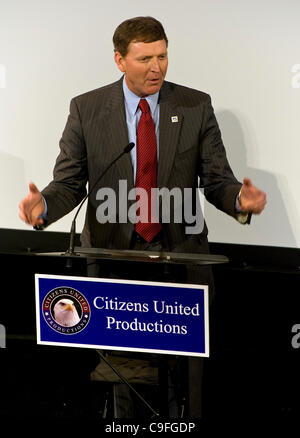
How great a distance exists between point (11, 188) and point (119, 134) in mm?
1223

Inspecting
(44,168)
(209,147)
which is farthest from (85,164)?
(44,168)

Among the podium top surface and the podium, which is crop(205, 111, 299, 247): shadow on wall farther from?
the podium top surface

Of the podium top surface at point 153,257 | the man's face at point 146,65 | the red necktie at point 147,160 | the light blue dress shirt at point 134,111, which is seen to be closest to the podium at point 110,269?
the podium top surface at point 153,257

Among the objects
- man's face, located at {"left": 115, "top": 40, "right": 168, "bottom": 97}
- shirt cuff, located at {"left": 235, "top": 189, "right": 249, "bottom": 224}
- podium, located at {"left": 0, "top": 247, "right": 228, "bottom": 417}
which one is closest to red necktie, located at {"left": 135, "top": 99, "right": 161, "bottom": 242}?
man's face, located at {"left": 115, "top": 40, "right": 168, "bottom": 97}

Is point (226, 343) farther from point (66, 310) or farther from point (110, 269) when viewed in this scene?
point (66, 310)

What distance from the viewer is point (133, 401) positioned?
3146 mm

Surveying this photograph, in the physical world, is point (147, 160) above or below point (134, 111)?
below

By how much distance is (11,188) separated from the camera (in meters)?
4.38

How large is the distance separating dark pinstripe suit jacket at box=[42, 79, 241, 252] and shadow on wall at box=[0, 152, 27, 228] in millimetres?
987

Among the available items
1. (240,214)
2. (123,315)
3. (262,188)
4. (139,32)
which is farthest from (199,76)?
(123,315)

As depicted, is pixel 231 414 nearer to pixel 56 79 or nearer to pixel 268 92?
pixel 268 92

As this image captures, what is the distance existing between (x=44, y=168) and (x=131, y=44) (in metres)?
1.21

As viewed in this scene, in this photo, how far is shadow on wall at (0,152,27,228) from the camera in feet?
14.3
